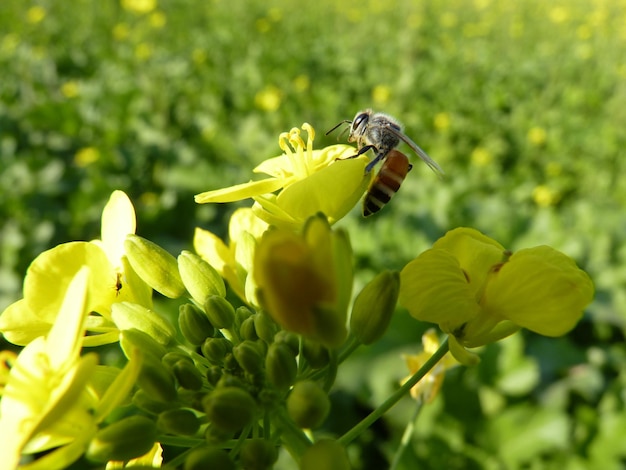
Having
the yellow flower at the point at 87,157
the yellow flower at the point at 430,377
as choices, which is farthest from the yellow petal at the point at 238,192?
the yellow flower at the point at 87,157

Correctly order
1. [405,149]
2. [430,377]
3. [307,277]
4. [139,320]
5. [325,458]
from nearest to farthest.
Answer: [307,277]
[325,458]
[139,320]
[430,377]
[405,149]

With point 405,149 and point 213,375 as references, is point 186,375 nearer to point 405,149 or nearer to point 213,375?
point 213,375

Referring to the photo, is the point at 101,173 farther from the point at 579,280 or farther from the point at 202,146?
the point at 579,280

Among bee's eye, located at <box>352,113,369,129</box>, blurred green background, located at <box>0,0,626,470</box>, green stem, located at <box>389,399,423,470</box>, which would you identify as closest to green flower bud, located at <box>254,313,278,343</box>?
green stem, located at <box>389,399,423,470</box>

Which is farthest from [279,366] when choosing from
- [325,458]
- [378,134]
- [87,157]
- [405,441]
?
[87,157]

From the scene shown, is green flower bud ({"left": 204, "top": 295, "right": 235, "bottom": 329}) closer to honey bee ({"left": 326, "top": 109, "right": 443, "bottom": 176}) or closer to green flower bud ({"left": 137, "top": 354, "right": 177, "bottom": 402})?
green flower bud ({"left": 137, "top": 354, "right": 177, "bottom": 402})

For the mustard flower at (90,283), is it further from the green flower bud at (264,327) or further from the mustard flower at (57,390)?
the green flower bud at (264,327)

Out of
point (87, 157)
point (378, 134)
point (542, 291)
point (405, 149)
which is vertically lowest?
point (405, 149)

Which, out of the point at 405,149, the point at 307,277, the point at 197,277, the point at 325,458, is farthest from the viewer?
the point at 405,149
